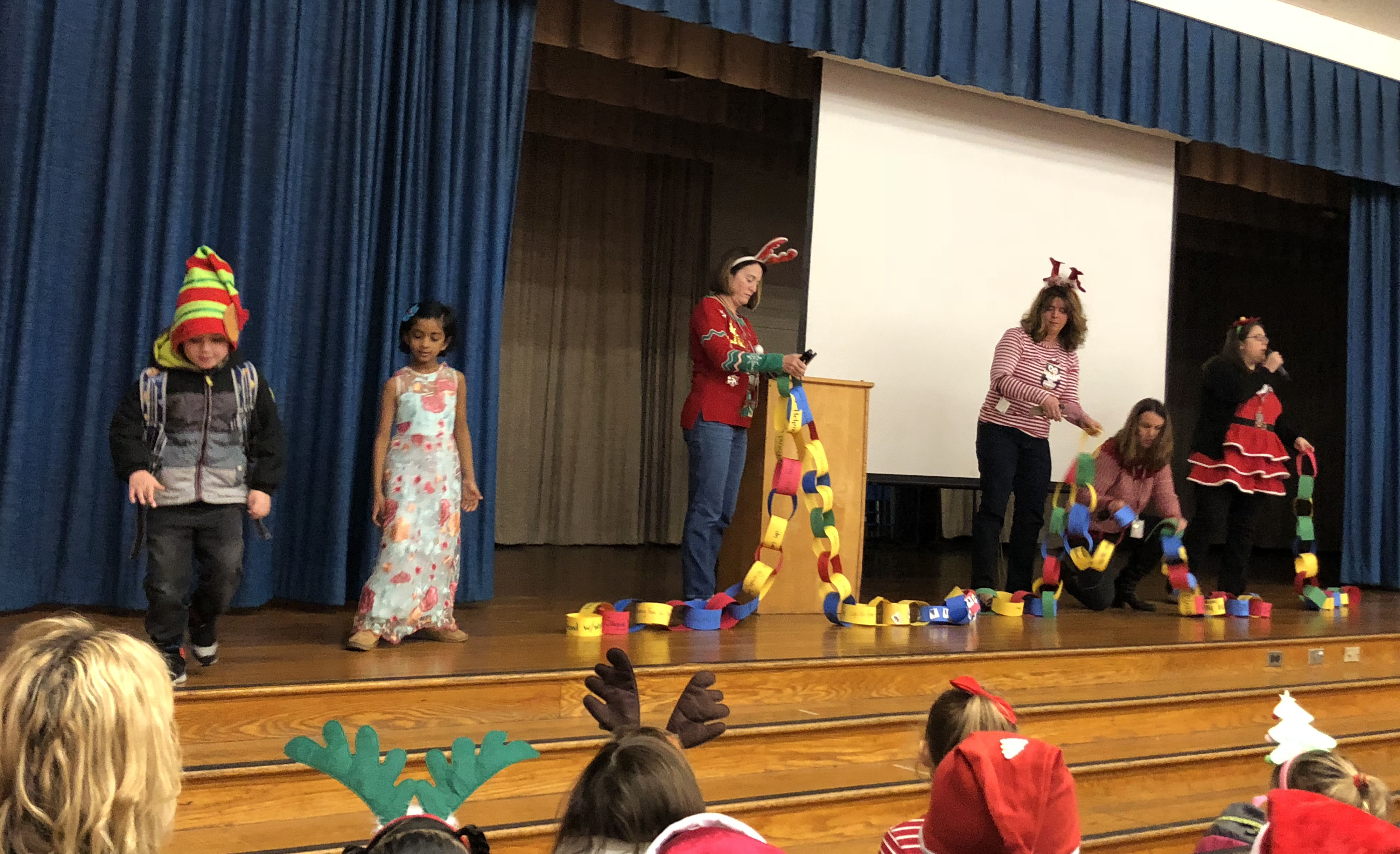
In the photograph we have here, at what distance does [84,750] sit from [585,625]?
8.79 ft

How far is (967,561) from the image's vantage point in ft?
24.6

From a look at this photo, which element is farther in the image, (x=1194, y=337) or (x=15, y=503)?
(x=1194, y=337)

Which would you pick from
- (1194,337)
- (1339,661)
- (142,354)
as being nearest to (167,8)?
(142,354)

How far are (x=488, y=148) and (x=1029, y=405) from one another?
7.69 ft

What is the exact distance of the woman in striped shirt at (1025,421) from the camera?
4.82m

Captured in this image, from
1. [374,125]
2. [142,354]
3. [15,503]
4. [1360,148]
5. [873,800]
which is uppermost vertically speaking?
[1360,148]

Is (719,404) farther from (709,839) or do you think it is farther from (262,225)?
(709,839)

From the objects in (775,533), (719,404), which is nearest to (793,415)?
(719,404)

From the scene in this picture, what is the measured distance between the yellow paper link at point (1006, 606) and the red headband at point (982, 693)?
2939mm

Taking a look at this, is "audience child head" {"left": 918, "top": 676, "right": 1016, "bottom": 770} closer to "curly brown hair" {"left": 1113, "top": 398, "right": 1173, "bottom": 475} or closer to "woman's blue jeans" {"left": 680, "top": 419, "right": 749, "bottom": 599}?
"woman's blue jeans" {"left": 680, "top": 419, "right": 749, "bottom": 599}

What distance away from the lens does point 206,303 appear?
112 inches

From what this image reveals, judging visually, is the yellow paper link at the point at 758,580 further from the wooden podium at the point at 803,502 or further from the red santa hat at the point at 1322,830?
the red santa hat at the point at 1322,830

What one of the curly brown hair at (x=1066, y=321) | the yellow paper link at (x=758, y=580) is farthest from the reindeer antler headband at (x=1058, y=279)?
the yellow paper link at (x=758, y=580)

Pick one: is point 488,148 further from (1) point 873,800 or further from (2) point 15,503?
(1) point 873,800
